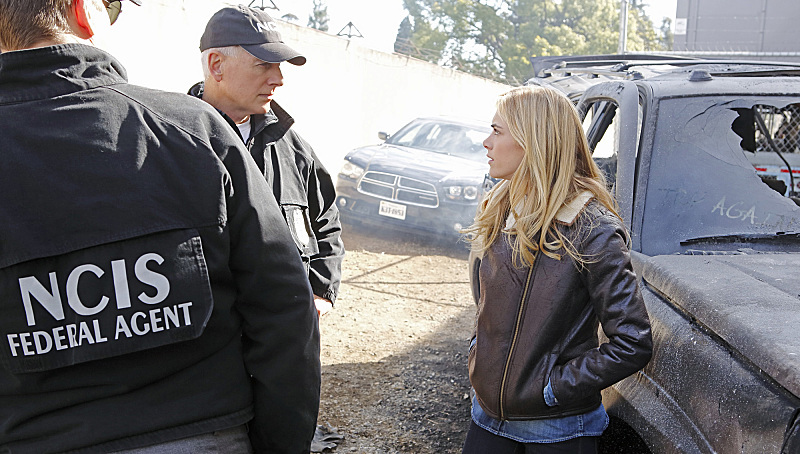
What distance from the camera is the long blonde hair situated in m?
1.97

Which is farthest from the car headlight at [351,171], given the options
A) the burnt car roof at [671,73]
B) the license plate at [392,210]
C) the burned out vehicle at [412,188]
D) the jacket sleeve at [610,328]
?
the jacket sleeve at [610,328]

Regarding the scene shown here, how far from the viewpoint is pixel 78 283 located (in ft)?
4.33

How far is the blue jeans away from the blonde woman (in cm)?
75

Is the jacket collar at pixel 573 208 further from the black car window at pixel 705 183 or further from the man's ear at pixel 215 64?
the man's ear at pixel 215 64

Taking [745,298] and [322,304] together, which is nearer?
[745,298]

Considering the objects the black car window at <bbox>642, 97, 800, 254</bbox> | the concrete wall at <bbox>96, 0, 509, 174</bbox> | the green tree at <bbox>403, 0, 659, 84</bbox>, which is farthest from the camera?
the green tree at <bbox>403, 0, 659, 84</bbox>

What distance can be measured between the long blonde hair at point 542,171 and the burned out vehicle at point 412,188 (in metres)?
5.77

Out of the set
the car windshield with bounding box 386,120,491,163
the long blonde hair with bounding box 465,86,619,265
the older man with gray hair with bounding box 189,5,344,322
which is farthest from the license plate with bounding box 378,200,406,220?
the long blonde hair with bounding box 465,86,619,265

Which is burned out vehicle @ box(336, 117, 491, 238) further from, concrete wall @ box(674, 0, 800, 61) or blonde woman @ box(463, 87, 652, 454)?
concrete wall @ box(674, 0, 800, 61)

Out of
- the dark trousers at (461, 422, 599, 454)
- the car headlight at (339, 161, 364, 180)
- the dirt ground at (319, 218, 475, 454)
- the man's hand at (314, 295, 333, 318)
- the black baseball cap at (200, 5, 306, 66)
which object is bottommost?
the dirt ground at (319, 218, 475, 454)

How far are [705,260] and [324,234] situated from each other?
1.45m

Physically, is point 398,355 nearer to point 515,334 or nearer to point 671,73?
point 671,73

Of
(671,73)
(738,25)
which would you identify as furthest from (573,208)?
(738,25)

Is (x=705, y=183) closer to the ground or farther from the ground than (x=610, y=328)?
farther from the ground
